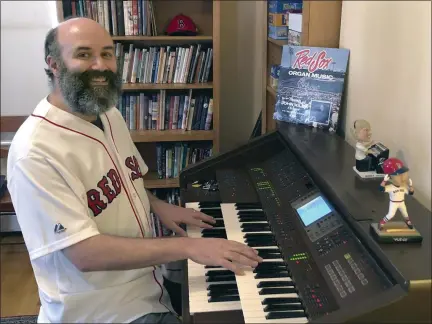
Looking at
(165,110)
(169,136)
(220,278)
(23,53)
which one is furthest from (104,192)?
(23,53)

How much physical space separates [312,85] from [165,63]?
3.60ft

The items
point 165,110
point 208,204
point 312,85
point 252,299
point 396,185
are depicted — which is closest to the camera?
point 396,185

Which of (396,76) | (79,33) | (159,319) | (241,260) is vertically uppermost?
(79,33)

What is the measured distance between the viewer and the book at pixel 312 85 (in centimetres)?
170

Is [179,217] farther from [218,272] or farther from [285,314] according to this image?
[285,314]

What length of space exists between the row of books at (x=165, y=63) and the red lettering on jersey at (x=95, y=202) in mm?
1369

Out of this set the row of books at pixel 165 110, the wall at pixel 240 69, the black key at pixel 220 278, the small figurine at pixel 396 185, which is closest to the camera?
the small figurine at pixel 396 185

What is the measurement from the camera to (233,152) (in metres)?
1.75

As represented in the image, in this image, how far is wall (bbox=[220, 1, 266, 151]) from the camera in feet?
9.29

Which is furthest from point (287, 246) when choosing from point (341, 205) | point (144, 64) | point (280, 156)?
point (144, 64)

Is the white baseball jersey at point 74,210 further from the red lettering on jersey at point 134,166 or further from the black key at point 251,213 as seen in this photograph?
the black key at point 251,213

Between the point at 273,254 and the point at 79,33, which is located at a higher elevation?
the point at 79,33

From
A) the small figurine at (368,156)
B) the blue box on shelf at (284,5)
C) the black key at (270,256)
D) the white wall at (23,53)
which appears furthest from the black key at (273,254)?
the white wall at (23,53)

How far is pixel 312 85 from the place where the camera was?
1752mm
